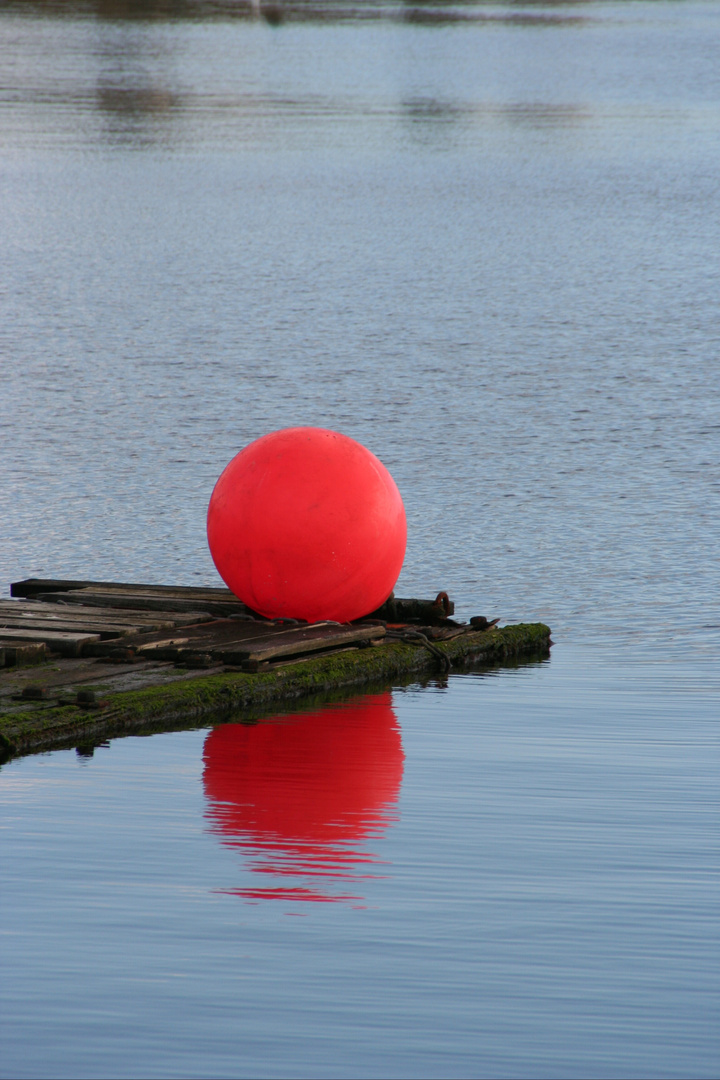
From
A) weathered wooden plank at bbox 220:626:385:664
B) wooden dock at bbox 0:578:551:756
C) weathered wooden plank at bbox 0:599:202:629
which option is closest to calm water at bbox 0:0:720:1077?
wooden dock at bbox 0:578:551:756

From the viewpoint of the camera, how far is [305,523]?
923 centimetres

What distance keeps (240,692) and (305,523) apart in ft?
3.62

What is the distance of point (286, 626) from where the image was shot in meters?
9.64

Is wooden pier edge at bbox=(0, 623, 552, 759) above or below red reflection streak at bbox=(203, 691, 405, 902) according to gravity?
above

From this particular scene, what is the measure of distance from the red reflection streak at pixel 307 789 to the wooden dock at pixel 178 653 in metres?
0.34

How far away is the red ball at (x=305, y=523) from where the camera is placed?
364 inches

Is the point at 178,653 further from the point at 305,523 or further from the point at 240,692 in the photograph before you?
the point at 305,523

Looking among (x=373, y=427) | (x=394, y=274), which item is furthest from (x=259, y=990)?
(x=394, y=274)

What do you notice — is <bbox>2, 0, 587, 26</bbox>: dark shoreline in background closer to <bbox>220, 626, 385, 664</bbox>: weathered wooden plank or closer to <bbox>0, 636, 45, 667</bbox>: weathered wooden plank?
<bbox>220, 626, 385, 664</bbox>: weathered wooden plank

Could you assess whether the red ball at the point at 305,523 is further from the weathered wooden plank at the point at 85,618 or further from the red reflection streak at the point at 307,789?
the red reflection streak at the point at 307,789

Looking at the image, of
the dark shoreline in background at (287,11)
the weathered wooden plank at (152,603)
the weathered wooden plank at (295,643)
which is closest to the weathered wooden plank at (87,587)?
the weathered wooden plank at (152,603)

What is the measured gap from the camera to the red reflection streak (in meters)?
6.18

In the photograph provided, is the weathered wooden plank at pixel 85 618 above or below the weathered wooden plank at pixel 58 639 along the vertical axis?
above

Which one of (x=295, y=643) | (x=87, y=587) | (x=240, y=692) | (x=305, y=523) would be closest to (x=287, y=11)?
(x=87, y=587)
